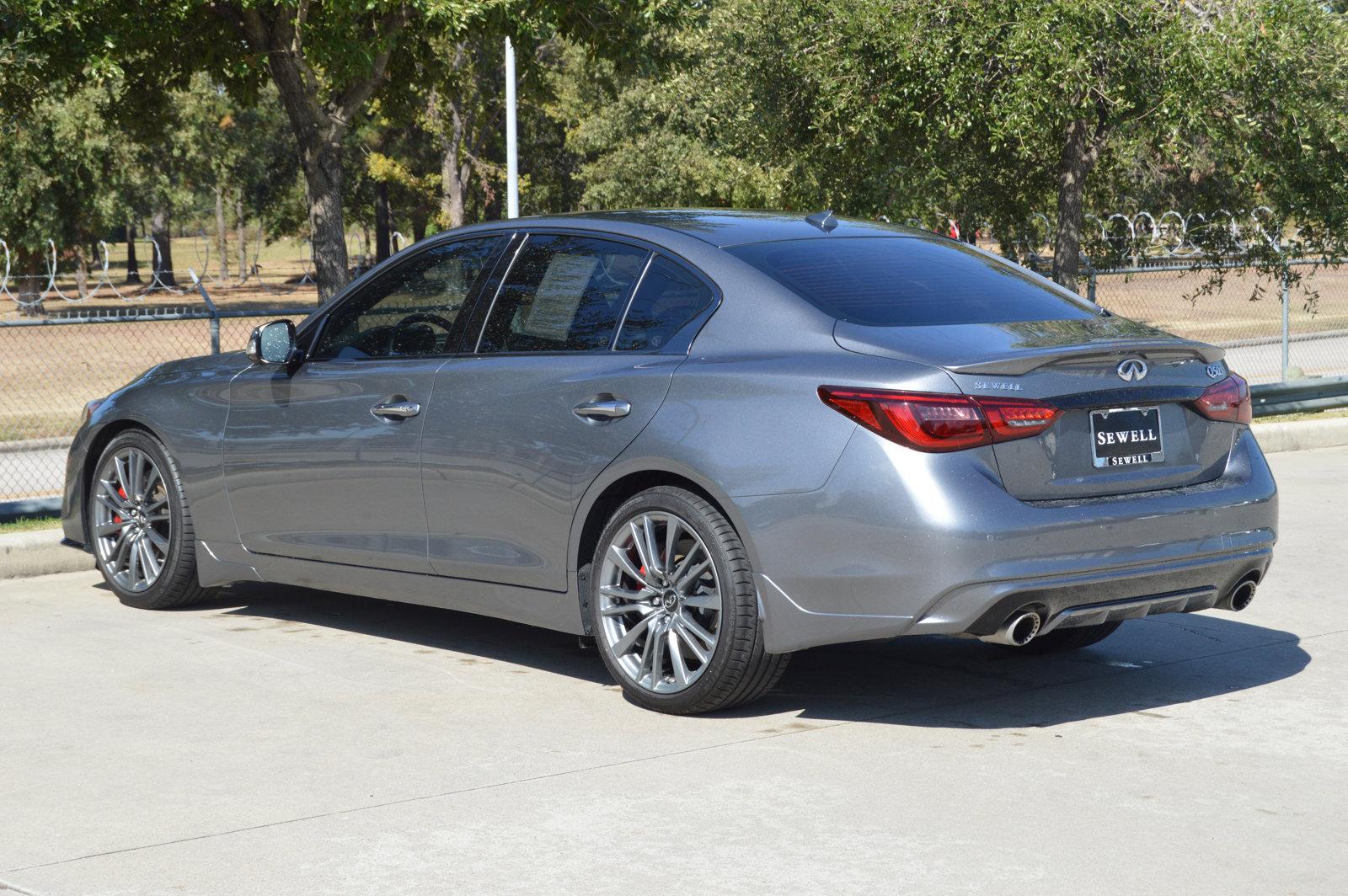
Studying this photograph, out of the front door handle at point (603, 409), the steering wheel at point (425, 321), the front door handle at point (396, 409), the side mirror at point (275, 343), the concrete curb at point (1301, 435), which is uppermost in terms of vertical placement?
the steering wheel at point (425, 321)

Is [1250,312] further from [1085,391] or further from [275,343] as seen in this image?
[1085,391]

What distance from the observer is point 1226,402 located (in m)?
5.84

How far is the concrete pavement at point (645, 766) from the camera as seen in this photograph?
14.1ft

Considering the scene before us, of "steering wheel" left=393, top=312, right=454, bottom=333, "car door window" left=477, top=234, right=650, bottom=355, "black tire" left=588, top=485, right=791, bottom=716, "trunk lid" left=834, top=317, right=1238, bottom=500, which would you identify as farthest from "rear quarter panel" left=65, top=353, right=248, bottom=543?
"trunk lid" left=834, top=317, right=1238, bottom=500

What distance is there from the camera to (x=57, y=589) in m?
8.41

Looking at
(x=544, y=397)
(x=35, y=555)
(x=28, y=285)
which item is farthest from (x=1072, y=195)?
(x=28, y=285)

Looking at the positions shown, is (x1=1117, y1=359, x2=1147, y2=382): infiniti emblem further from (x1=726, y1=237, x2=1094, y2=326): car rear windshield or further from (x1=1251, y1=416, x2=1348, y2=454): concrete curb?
(x1=1251, y1=416, x2=1348, y2=454): concrete curb

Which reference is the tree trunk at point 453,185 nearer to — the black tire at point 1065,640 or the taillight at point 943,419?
the black tire at point 1065,640

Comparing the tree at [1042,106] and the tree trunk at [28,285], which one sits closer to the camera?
the tree at [1042,106]

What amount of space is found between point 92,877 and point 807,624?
222 centimetres

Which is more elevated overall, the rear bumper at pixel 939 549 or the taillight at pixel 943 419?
the taillight at pixel 943 419

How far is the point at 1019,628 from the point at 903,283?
4.30ft

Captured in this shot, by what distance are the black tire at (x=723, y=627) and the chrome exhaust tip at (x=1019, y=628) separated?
0.72 m

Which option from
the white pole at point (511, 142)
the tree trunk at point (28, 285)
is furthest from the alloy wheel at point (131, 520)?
the tree trunk at point (28, 285)
